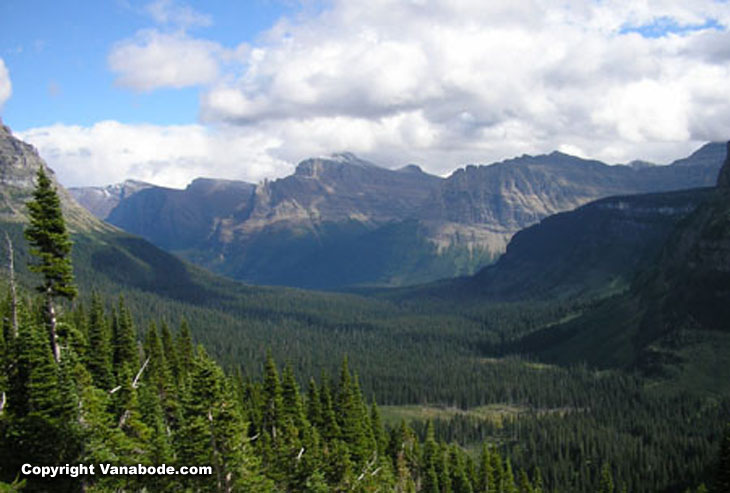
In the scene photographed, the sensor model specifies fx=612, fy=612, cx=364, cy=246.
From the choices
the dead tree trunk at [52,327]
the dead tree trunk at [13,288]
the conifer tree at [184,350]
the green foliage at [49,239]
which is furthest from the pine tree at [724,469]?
the conifer tree at [184,350]

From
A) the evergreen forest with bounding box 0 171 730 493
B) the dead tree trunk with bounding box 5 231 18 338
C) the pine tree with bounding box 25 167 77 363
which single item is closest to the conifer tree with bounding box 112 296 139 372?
the evergreen forest with bounding box 0 171 730 493

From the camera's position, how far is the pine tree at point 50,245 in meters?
39.4

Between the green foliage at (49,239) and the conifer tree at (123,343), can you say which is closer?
the green foliage at (49,239)

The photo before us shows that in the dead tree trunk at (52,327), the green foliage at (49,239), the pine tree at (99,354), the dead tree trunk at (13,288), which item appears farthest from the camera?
the pine tree at (99,354)

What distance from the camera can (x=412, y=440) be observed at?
109125 millimetres

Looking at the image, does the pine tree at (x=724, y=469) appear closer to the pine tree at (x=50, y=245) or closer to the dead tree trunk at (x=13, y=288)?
the pine tree at (x=50, y=245)

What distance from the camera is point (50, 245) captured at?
40.5 meters

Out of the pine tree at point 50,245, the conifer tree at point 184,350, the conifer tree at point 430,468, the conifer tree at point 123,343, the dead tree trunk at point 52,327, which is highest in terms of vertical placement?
the pine tree at point 50,245

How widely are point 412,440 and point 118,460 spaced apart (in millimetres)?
78660

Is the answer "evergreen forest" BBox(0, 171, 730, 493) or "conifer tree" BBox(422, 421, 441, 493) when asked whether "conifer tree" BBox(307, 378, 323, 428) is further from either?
"conifer tree" BBox(422, 421, 441, 493)

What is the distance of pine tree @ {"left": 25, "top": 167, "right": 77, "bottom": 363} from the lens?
39.4 meters

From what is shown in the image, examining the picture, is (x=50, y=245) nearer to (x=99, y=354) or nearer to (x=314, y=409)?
(x=99, y=354)

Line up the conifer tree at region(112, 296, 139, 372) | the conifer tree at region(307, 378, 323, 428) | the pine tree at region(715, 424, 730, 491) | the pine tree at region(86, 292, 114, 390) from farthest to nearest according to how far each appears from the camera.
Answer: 1. the conifer tree at region(307, 378, 323, 428)
2. the conifer tree at region(112, 296, 139, 372)
3. the pine tree at region(86, 292, 114, 390)
4. the pine tree at region(715, 424, 730, 491)

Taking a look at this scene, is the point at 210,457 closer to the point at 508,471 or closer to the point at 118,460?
the point at 118,460
